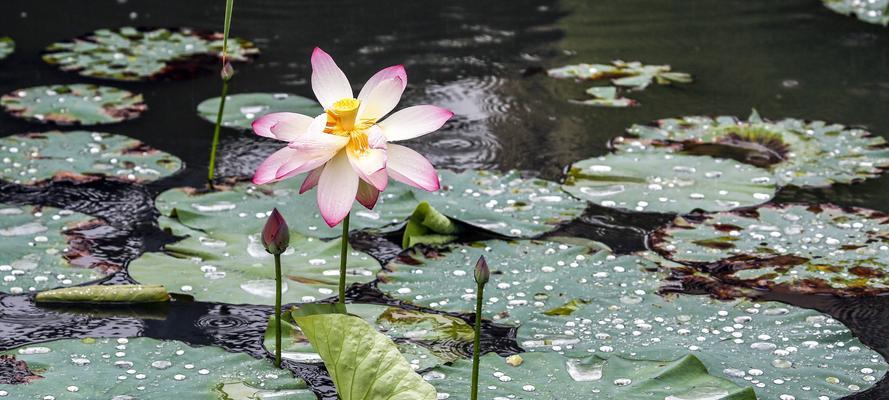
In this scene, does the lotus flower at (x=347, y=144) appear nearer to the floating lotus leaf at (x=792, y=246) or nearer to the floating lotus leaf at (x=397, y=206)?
the floating lotus leaf at (x=397, y=206)

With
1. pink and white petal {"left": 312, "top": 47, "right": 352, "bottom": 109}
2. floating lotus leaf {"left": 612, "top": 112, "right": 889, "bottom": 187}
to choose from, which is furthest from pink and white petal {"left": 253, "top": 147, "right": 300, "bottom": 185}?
floating lotus leaf {"left": 612, "top": 112, "right": 889, "bottom": 187}

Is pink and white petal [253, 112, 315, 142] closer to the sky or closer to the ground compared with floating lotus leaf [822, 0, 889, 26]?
closer to the sky

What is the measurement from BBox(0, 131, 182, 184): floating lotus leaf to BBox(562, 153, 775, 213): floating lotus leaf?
1111 millimetres

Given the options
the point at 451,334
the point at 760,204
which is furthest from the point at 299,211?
the point at 760,204

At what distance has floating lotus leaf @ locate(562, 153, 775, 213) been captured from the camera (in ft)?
8.80

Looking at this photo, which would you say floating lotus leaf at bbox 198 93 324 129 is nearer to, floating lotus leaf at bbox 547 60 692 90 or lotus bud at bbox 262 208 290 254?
floating lotus leaf at bbox 547 60 692 90

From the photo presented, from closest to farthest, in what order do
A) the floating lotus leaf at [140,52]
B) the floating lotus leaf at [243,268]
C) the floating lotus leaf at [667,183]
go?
1. the floating lotus leaf at [243,268]
2. the floating lotus leaf at [667,183]
3. the floating lotus leaf at [140,52]

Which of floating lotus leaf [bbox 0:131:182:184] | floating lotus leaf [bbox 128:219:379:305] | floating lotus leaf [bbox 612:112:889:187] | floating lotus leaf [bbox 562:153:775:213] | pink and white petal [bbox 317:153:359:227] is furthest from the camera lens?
floating lotus leaf [bbox 612:112:889:187]

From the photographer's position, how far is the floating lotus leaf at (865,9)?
4824 millimetres

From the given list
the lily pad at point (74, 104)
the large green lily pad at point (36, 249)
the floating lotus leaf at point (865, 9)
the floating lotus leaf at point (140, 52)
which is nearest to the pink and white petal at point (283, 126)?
the large green lily pad at point (36, 249)

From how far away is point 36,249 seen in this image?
90.1 inches

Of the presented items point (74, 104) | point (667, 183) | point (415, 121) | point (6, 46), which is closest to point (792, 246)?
point (667, 183)

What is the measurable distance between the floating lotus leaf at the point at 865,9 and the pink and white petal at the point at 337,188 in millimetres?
3840

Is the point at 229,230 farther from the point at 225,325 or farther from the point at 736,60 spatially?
the point at 736,60
